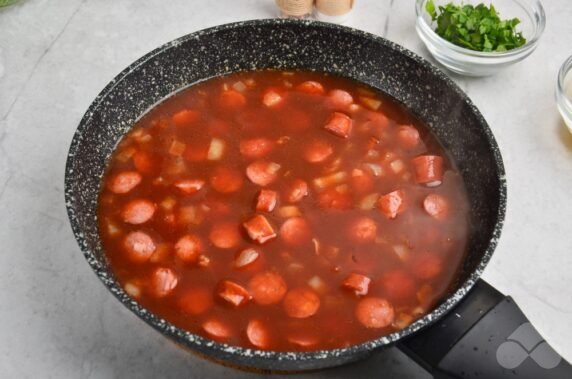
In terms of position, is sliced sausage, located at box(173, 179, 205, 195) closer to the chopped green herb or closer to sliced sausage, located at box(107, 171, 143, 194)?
sliced sausage, located at box(107, 171, 143, 194)

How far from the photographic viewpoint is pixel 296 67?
7.58 ft

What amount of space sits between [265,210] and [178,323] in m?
0.37

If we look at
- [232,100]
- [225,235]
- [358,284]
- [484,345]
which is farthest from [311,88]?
[484,345]

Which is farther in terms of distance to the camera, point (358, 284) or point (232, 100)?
point (232, 100)

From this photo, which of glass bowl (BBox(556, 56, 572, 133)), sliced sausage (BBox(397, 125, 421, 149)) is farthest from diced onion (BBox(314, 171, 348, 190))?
glass bowl (BBox(556, 56, 572, 133))

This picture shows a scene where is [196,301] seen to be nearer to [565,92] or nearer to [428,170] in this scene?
[428,170]

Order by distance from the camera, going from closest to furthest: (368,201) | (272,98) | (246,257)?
(246,257) → (368,201) → (272,98)

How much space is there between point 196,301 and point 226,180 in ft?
1.21

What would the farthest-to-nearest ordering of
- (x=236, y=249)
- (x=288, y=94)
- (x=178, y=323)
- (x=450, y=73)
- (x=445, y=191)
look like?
(x=450, y=73), (x=288, y=94), (x=445, y=191), (x=236, y=249), (x=178, y=323)

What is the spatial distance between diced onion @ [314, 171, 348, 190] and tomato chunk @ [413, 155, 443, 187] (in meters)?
0.20

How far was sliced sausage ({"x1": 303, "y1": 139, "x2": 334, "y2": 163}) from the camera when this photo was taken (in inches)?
80.6

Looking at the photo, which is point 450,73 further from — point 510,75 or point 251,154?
point 251,154

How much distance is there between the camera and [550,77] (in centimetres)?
260

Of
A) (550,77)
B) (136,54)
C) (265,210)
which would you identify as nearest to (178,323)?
(265,210)
